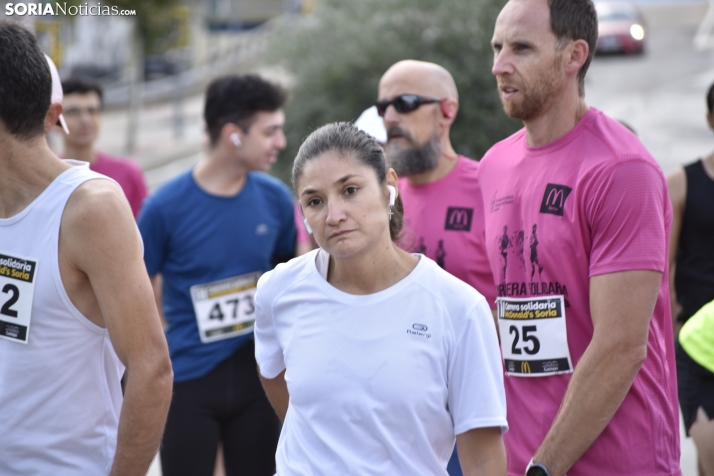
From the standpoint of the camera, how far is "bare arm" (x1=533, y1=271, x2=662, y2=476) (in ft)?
8.24

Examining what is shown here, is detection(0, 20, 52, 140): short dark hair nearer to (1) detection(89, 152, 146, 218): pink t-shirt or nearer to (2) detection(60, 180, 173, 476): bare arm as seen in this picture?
(2) detection(60, 180, 173, 476): bare arm

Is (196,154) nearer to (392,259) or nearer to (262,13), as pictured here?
(392,259)

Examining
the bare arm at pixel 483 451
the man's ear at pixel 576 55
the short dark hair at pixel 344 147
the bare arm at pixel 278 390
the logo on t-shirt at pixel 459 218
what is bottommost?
the bare arm at pixel 278 390

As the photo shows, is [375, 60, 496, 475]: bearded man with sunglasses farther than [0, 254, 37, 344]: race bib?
Yes

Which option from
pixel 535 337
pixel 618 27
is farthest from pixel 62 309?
pixel 618 27

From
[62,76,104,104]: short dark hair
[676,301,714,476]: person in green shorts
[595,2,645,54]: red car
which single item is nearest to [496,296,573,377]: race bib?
[676,301,714,476]: person in green shorts

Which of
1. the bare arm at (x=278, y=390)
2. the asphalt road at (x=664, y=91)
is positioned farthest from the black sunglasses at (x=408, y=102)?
the asphalt road at (x=664, y=91)

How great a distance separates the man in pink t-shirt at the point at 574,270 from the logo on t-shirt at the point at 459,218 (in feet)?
2.61

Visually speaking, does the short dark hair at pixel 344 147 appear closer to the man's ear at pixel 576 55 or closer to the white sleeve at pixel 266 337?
the white sleeve at pixel 266 337

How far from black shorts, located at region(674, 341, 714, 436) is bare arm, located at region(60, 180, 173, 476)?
2.36 m

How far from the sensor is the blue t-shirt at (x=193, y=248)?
14.5 feet

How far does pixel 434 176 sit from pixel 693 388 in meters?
1.43

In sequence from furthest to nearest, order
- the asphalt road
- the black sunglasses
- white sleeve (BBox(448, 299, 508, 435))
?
the asphalt road → the black sunglasses → white sleeve (BBox(448, 299, 508, 435))

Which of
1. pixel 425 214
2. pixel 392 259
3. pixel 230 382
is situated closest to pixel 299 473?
pixel 392 259
